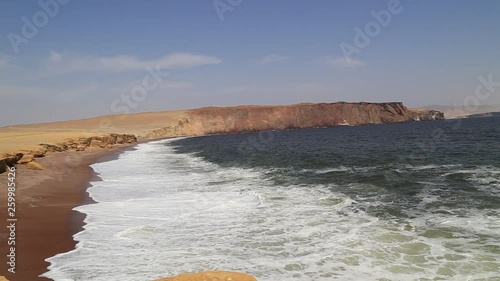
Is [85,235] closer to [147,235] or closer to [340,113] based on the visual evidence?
[147,235]

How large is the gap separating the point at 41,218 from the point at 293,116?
15332 centimetres

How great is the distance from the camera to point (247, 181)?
2069 cm

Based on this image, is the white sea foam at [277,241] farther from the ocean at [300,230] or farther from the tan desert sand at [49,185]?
the tan desert sand at [49,185]

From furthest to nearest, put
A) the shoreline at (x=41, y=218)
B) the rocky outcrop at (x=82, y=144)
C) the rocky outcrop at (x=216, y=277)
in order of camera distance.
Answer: the rocky outcrop at (x=82, y=144)
the shoreline at (x=41, y=218)
the rocky outcrop at (x=216, y=277)

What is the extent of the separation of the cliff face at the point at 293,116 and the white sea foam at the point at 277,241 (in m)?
142

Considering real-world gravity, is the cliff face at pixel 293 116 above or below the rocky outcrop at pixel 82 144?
above

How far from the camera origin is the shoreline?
8039 millimetres

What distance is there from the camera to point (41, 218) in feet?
39.2

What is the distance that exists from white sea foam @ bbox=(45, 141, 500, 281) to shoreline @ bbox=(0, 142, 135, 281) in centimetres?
39

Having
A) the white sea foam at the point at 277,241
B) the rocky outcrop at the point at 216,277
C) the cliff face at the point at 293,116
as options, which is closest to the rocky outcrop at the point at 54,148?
the white sea foam at the point at 277,241

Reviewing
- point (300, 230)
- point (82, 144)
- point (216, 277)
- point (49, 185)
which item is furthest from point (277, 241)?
point (82, 144)

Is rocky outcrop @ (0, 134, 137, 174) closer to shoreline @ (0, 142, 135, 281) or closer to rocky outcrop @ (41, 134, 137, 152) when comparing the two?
rocky outcrop @ (41, 134, 137, 152)

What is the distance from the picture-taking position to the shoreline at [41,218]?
804cm

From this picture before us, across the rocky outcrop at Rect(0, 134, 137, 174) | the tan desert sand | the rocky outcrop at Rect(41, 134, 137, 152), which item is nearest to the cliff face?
the tan desert sand
